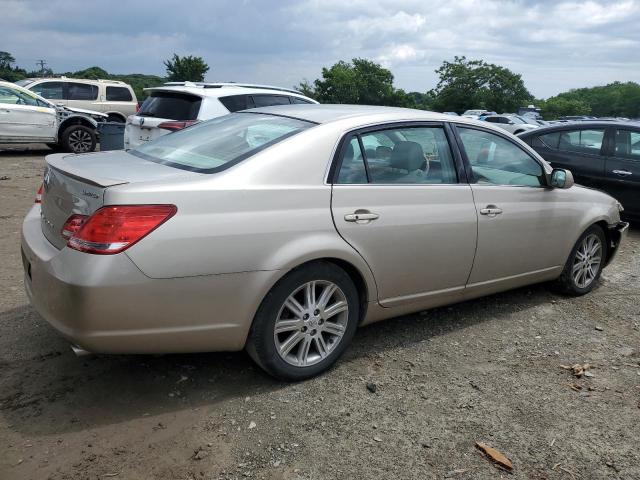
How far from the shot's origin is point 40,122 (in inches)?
518

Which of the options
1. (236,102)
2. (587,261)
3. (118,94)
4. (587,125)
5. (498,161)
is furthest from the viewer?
(118,94)

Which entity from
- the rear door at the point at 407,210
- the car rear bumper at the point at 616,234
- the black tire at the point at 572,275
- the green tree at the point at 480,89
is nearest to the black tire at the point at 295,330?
the rear door at the point at 407,210

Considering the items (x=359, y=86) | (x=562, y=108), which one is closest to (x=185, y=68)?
(x=359, y=86)

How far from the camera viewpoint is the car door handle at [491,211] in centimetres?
403

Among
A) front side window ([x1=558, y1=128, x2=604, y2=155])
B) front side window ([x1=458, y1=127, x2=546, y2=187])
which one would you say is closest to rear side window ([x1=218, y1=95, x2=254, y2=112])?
front side window ([x1=558, y1=128, x2=604, y2=155])

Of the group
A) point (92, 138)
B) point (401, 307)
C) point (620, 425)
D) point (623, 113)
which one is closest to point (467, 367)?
point (401, 307)

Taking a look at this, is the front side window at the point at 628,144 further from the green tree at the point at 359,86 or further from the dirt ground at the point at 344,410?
the green tree at the point at 359,86

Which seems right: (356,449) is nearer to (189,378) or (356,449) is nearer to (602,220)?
(189,378)

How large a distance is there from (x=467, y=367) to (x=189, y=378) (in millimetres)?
1735

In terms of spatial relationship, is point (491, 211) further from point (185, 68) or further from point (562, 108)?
point (562, 108)

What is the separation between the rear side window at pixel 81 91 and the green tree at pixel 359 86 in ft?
141

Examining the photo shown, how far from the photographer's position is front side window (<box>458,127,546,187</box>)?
4.15m

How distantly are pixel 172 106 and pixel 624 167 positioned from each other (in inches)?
247

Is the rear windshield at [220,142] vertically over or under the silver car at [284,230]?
over
